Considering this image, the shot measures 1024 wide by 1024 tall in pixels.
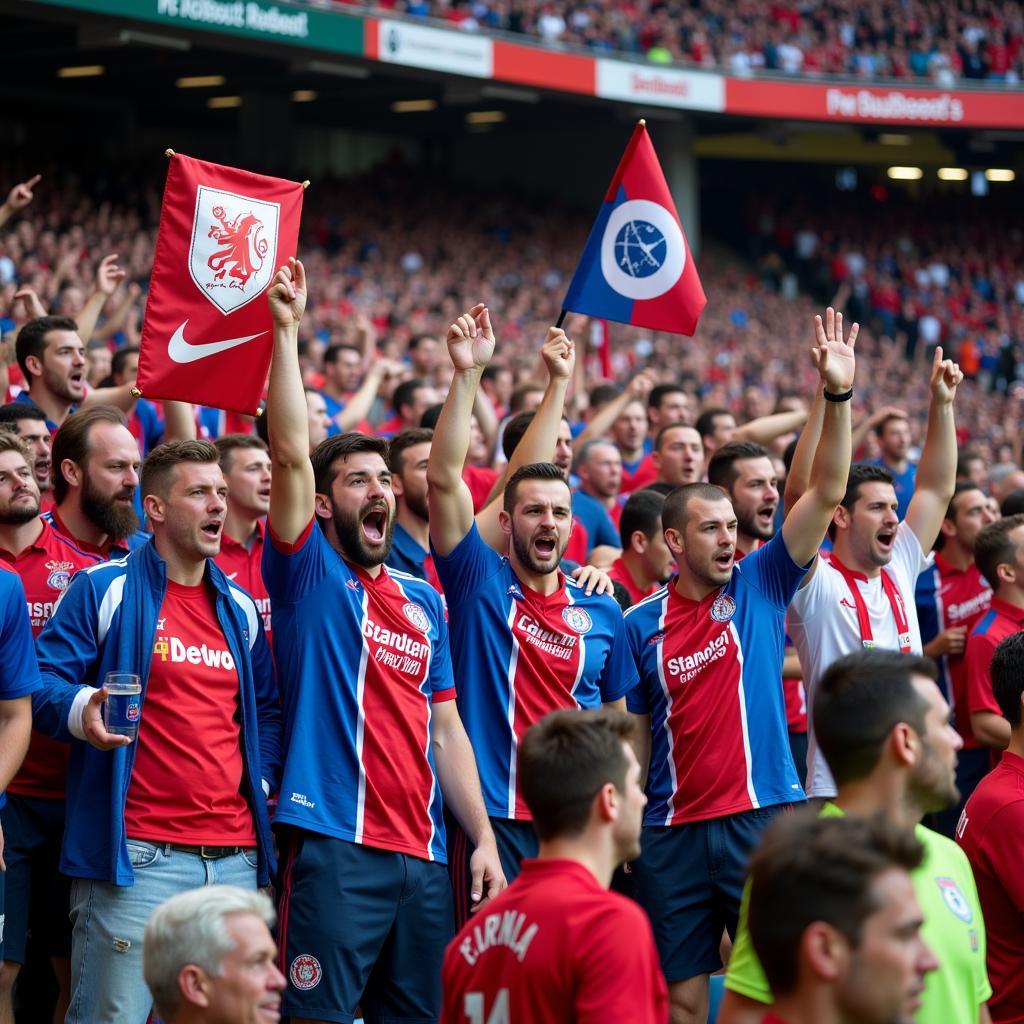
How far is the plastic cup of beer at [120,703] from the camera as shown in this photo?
4.48 m

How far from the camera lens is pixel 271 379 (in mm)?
5066

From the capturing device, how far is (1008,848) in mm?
4586

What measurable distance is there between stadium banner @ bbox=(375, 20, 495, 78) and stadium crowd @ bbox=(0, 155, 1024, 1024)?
52.5 ft

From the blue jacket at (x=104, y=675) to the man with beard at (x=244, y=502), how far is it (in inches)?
50.3

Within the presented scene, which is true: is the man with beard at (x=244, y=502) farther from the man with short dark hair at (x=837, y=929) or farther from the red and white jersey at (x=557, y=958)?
the man with short dark hair at (x=837, y=929)

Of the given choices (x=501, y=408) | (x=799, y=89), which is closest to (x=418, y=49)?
(x=799, y=89)

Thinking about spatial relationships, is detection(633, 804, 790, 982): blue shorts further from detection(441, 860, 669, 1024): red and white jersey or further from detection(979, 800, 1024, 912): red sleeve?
detection(441, 860, 669, 1024): red and white jersey

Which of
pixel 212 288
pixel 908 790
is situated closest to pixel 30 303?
pixel 212 288

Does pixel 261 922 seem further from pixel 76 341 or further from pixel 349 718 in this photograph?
→ pixel 76 341

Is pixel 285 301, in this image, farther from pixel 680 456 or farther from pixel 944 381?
pixel 680 456

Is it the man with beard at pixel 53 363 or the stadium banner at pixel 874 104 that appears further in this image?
the stadium banner at pixel 874 104

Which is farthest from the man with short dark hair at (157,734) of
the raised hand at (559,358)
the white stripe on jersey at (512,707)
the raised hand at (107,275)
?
the raised hand at (107,275)

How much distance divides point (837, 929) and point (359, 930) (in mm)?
2379

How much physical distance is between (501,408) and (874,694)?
7.86 m
